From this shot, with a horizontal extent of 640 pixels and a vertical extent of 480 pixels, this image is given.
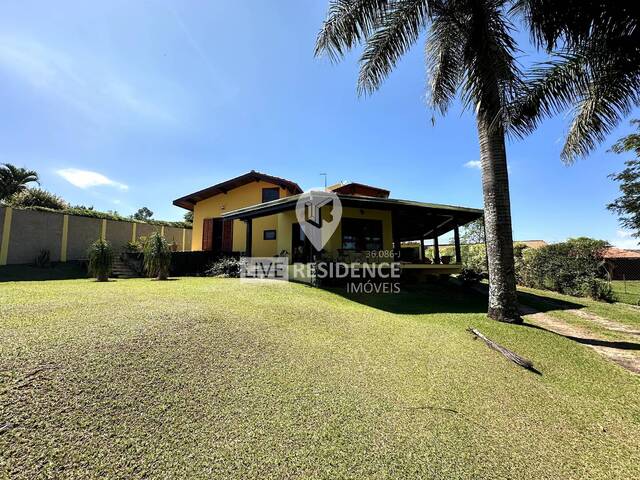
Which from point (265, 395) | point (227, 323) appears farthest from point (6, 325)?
point (265, 395)

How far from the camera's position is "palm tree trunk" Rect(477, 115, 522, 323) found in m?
7.97

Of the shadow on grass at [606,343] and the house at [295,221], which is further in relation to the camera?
the house at [295,221]

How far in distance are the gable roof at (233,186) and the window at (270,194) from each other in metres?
0.46

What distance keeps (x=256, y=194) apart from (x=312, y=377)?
16593 millimetres

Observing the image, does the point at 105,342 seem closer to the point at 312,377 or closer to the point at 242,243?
the point at 312,377

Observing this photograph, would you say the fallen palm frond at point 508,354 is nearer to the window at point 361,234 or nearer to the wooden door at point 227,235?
the window at point 361,234

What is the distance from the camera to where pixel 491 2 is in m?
7.79

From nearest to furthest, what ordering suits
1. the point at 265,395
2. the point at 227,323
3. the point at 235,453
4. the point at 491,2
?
the point at 235,453
the point at 265,395
the point at 227,323
the point at 491,2

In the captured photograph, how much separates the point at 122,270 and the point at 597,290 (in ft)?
77.7

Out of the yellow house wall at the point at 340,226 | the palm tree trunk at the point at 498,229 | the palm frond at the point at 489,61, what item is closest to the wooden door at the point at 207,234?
the yellow house wall at the point at 340,226

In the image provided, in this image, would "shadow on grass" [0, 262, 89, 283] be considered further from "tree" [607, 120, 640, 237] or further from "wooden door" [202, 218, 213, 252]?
"tree" [607, 120, 640, 237]

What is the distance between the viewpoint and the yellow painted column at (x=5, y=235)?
15.1m

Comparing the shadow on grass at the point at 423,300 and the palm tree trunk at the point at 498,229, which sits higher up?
the palm tree trunk at the point at 498,229
